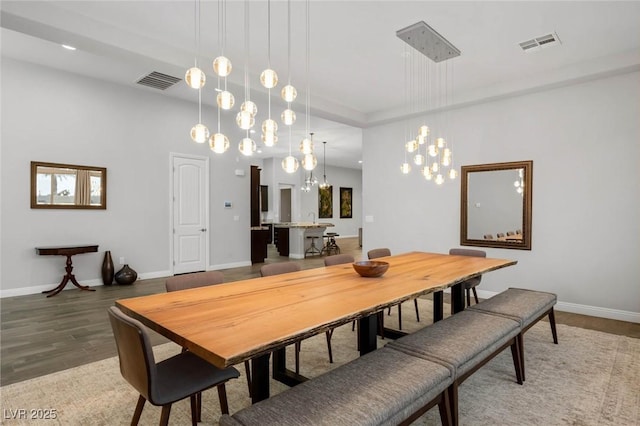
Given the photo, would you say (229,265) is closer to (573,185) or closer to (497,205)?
(497,205)

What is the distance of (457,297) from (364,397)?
2.22 m

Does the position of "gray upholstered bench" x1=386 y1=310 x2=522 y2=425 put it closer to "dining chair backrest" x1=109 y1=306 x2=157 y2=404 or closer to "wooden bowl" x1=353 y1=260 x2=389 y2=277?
"wooden bowl" x1=353 y1=260 x2=389 y2=277

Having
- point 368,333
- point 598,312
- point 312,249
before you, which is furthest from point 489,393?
point 312,249

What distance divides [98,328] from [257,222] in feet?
16.1

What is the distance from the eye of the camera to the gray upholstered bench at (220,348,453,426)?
4.25 feet

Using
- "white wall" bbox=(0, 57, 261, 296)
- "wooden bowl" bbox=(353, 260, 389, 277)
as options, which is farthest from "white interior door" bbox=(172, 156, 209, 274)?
"wooden bowl" bbox=(353, 260, 389, 277)

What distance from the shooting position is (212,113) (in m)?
6.93

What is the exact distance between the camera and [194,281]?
7.90 ft

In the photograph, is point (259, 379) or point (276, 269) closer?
point (259, 379)

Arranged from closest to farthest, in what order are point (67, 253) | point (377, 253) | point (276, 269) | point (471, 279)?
point (276, 269), point (471, 279), point (377, 253), point (67, 253)

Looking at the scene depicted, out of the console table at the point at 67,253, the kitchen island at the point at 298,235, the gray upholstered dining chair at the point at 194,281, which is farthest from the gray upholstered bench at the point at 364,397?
the kitchen island at the point at 298,235

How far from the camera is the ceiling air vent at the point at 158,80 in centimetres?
507

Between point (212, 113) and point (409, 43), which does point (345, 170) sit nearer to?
point (212, 113)

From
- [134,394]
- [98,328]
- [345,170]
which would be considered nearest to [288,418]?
[134,394]
